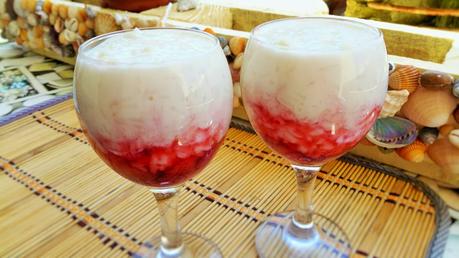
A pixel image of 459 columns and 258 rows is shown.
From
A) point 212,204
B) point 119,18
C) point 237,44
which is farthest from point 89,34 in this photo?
point 212,204

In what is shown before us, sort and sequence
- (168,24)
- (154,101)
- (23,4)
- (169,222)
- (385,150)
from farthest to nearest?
(23,4), (168,24), (385,150), (169,222), (154,101)

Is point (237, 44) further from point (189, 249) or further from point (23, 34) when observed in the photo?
point (23, 34)

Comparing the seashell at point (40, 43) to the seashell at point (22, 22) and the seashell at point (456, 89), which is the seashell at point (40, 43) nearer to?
the seashell at point (22, 22)

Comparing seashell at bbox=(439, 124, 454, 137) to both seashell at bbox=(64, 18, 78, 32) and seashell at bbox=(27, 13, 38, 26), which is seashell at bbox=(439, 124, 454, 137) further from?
seashell at bbox=(27, 13, 38, 26)

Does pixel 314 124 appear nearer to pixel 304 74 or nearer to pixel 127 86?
pixel 304 74

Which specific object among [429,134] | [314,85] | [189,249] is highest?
[314,85]

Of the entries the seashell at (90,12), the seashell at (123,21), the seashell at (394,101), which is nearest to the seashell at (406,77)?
the seashell at (394,101)
